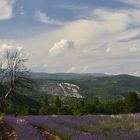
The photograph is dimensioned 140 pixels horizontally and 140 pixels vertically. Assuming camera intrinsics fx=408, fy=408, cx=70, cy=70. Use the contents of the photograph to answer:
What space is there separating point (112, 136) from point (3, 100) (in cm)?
4716

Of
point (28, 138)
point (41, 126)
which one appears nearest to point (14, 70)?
→ point (41, 126)

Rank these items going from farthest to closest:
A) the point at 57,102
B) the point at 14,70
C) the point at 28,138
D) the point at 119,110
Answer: the point at 57,102, the point at 119,110, the point at 14,70, the point at 28,138

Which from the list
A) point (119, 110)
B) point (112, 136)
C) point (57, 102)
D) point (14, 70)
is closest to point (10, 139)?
point (112, 136)

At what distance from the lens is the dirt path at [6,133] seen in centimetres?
1797

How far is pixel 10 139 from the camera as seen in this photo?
17266 mm

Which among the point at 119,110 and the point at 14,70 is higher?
the point at 14,70

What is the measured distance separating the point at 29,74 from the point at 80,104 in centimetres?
3530

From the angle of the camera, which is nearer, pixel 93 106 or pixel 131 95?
pixel 131 95

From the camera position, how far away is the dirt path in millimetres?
17970

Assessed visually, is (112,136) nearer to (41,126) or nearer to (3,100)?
(41,126)

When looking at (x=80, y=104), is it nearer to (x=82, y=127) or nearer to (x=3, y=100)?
(x=3, y=100)

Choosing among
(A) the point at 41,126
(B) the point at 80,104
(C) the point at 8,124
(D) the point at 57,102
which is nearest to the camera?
(A) the point at 41,126

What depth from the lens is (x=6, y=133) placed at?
1991 cm

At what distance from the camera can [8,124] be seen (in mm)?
23703
